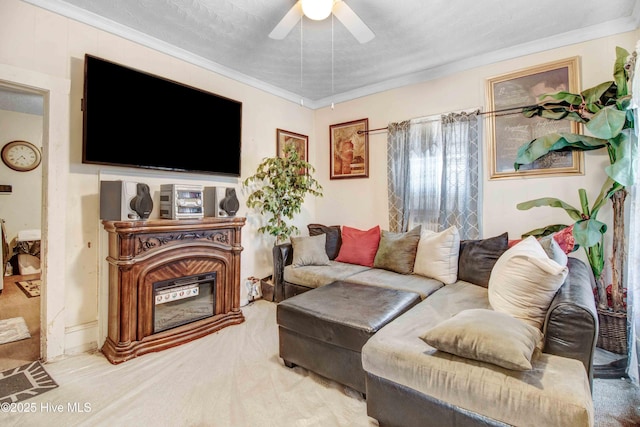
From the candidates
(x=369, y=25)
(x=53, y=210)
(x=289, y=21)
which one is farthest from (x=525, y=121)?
(x=53, y=210)

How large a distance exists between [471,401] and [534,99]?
8.98 feet

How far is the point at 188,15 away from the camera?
2.28m

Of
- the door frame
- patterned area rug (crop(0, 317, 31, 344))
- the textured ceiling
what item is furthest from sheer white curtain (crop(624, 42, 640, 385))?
patterned area rug (crop(0, 317, 31, 344))

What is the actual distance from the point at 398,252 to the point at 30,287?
4.88 m

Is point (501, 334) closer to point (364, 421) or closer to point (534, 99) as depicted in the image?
point (364, 421)

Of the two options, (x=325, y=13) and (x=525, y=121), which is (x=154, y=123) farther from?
(x=525, y=121)

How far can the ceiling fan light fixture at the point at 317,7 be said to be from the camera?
176 centimetres

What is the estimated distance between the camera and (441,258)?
8.70 ft

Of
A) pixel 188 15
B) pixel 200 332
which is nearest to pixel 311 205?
pixel 200 332

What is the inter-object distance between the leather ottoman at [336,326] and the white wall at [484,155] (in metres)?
1.46

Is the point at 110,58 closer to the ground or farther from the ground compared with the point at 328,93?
closer to the ground

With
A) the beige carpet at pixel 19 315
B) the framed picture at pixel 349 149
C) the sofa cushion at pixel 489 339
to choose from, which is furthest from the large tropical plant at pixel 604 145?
the beige carpet at pixel 19 315

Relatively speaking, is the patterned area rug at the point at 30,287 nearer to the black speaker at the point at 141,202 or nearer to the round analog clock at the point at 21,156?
the round analog clock at the point at 21,156

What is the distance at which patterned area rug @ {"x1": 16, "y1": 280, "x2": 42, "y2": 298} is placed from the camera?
3.64 meters
